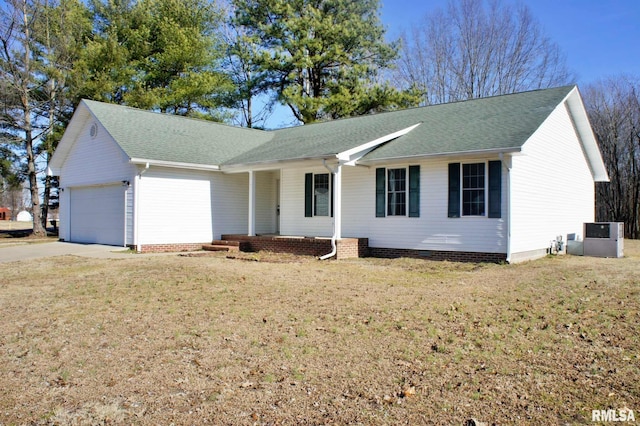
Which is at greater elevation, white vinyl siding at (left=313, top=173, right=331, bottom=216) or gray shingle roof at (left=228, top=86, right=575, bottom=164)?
gray shingle roof at (left=228, top=86, right=575, bottom=164)

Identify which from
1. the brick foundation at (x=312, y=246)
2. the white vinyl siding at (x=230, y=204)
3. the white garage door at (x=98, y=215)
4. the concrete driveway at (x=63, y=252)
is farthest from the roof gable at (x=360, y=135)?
the concrete driveway at (x=63, y=252)

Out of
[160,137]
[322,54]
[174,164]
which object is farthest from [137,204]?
[322,54]

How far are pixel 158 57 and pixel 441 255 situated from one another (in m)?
24.0

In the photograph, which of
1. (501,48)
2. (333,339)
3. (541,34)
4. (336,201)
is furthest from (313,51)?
(333,339)

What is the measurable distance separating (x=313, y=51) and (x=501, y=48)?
12.0m

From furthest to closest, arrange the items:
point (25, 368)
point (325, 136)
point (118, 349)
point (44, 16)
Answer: point (44, 16)
point (325, 136)
point (118, 349)
point (25, 368)

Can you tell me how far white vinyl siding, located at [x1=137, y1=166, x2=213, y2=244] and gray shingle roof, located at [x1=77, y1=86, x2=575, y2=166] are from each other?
69 centimetres

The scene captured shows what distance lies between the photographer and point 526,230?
1311cm

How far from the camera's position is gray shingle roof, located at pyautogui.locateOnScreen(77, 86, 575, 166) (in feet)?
43.2

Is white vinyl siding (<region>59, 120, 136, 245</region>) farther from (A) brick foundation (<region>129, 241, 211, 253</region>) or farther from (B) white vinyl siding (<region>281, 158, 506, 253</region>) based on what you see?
(B) white vinyl siding (<region>281, 158, 506, 253</region>)

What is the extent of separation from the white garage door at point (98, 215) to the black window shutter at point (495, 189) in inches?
442

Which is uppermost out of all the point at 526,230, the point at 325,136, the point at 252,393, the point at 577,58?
the point at 577,58

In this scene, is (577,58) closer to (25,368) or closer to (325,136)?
(325,136)

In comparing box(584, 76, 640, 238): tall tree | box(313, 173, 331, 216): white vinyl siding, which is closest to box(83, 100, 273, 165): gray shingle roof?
box(313, 173, 331, 216): white vinyl siding
